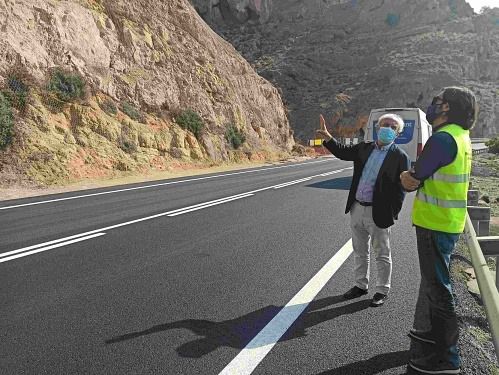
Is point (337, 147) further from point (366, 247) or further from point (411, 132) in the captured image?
point (411, 132)

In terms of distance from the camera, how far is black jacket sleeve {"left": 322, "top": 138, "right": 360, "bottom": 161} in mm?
4816

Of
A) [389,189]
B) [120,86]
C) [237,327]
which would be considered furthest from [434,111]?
[120,86]

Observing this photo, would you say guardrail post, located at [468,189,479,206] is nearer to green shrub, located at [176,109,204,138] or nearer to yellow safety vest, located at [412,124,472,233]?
yellow safety vest, located at [412,124,472,233]

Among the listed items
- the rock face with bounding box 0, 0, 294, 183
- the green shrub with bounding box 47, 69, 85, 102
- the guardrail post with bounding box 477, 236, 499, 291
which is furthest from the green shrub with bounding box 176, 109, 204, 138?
the guardrail post with bounding box 477, 236, 499, 291

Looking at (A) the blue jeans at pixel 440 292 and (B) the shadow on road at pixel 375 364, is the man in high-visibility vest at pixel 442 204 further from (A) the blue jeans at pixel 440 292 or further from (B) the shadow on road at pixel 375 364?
(B) the shadow on road at pixel 375 364

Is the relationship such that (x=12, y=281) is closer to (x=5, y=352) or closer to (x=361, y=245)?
(x=5, y=352)

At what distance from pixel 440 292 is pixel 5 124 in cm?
1759

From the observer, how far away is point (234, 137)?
31828 mm

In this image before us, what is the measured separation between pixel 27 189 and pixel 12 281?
11.4m

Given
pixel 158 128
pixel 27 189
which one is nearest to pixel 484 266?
pixel 27 189

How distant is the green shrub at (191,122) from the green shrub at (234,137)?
3.56 m

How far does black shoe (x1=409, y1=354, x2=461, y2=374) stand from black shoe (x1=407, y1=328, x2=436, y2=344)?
0.14 m

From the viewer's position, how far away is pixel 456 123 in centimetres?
309

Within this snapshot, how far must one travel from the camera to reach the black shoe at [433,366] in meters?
2.99
